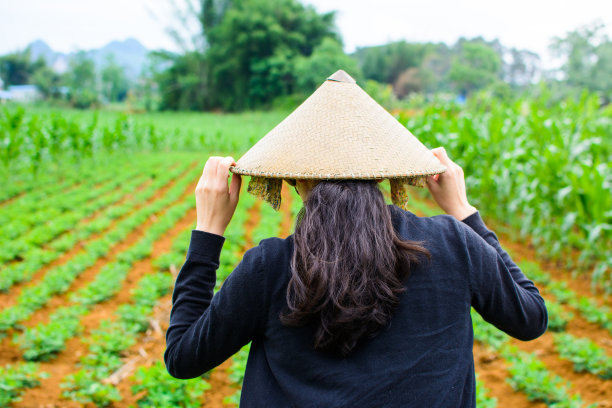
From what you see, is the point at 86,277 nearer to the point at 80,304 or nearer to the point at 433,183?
the point at 80,304

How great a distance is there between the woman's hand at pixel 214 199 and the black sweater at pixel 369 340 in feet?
0.45

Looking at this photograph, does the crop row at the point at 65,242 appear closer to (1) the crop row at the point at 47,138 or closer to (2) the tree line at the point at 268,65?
(1) the crop row at the point at 47,138

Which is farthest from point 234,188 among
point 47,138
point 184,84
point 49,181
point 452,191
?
point 184,84

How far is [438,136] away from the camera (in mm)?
7195

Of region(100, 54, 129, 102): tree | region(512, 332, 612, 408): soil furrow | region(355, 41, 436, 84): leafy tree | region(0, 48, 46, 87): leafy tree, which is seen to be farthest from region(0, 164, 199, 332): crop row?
region(0, 48, 46, 87): leafy tree

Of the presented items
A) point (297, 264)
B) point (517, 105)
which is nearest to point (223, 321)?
point (297, 264)

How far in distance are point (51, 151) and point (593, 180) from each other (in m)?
9.30

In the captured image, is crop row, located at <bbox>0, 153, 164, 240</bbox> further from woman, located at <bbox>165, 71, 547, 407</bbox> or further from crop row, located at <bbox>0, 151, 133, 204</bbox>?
woman, located at <bbox>165, 71, 547, 407</bbox>

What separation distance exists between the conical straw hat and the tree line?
22.0 meters

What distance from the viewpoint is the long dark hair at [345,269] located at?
87cm

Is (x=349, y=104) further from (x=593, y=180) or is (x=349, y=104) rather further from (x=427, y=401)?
(x=593, y=180)

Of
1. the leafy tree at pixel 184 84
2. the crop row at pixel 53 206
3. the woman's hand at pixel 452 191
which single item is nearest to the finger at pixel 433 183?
the woman's hand at pixel 452 191

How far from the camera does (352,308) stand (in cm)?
86

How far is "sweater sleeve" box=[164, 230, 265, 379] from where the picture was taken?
89 cm
